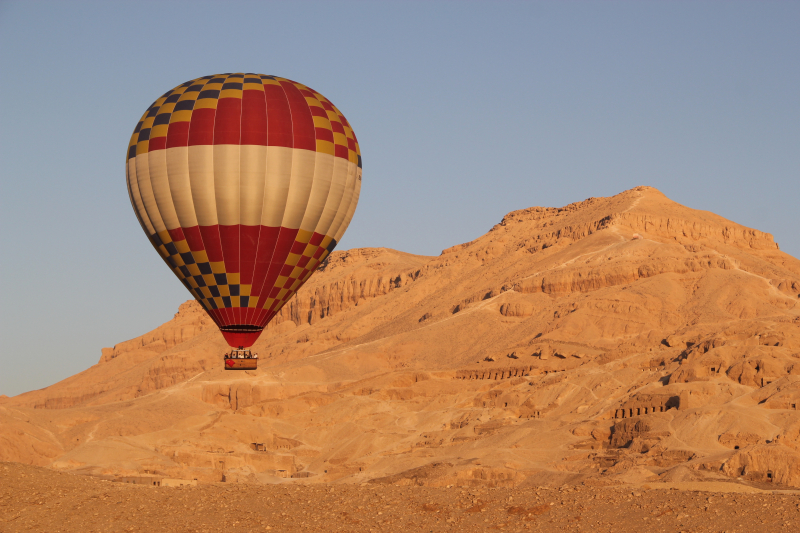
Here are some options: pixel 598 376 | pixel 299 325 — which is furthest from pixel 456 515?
pixel 299 325

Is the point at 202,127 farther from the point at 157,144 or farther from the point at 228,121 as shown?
the point at 157,144

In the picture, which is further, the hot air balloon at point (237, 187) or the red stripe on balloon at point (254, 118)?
the red stripe on balloon at point (254, 118)

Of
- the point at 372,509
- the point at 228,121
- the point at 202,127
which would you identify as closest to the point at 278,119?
the point at 228,121

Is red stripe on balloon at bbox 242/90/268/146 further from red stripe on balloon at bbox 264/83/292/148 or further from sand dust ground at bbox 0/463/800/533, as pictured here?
sand dust ground at bbox 0/463/800/533

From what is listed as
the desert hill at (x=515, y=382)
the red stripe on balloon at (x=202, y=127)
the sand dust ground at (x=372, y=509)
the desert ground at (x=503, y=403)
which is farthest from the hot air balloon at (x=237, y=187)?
the desert hill at (x=515, y=382)

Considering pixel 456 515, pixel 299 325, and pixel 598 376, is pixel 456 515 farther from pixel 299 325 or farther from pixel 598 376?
pixel 299 325

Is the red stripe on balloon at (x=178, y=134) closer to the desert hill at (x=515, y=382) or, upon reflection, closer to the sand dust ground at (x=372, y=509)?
the sand dust ground at (x=372, y=509)
